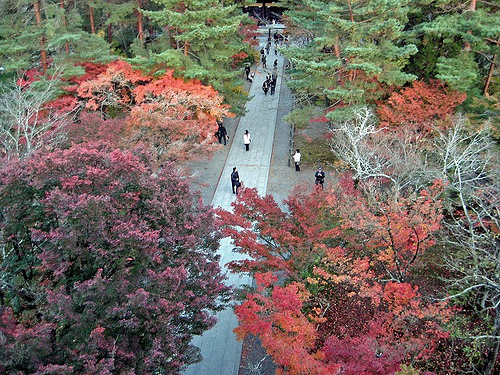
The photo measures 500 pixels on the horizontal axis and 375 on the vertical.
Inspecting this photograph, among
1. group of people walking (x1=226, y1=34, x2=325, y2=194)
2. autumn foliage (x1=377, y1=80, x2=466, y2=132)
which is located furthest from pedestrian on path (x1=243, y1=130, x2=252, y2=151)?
autumn foliage (x1=377, y1=80, x2=466, y2=132)

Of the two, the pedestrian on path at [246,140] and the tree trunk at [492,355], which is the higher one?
the tree trunk at [492,355]

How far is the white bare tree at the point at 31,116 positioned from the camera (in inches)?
640

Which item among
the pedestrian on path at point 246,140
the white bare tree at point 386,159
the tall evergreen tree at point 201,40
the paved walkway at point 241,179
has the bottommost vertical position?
the paved walkway at point 241,179

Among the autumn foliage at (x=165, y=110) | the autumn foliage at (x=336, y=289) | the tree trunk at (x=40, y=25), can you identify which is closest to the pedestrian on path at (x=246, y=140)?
the autumn foliage at (x=165, y=110)

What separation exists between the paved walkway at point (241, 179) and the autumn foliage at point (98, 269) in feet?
9.04

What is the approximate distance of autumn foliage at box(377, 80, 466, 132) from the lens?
1784 centimetres

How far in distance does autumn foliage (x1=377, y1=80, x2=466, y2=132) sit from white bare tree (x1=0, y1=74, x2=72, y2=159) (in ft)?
44.4

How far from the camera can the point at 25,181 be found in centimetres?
852

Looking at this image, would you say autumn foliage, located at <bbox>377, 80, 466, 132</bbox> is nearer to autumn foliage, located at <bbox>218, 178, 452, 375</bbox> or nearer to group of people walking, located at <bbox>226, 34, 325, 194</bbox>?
group of people walking, located at <bbox>226, 34, 325, 194</bbox>

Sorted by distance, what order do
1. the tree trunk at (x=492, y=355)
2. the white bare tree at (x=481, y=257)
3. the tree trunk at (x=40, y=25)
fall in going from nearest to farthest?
the tree trunk at (x=492, y=355) → the white bare tree at (x=481, y=257) → the tree trunk at (x=40, y=25)

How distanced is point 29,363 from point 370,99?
1720cm

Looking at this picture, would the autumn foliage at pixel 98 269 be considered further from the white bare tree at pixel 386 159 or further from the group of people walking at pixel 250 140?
the white bare tree at pixel 386 159

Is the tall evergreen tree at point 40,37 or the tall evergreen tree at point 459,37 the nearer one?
the tall evergreen tree at point 459,37

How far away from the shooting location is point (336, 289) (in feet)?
40.8
